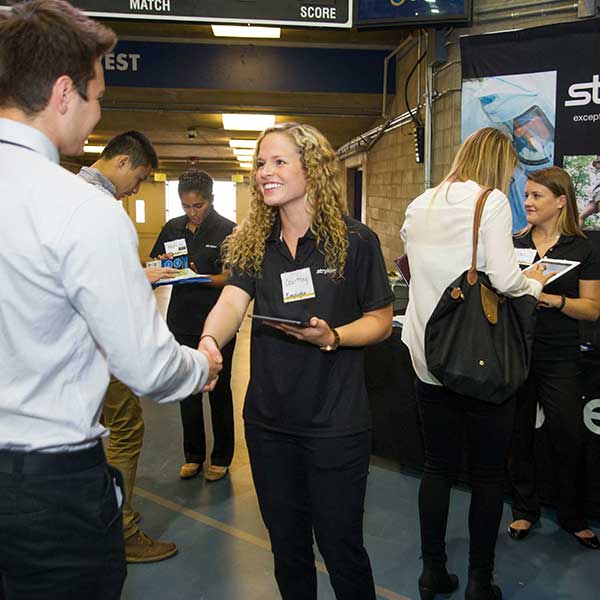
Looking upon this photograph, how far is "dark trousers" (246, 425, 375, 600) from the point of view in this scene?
1699mm

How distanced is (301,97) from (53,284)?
668 cm

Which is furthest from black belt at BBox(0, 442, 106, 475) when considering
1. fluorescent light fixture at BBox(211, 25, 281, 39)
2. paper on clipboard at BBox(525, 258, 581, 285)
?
fluorescent light fixture at BBox(211, 25, 281, 39)

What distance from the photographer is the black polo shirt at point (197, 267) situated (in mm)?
3340

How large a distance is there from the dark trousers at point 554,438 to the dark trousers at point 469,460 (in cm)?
66

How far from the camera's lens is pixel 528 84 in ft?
13.3

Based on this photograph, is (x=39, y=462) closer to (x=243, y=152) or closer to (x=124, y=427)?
(x=124, y=427)

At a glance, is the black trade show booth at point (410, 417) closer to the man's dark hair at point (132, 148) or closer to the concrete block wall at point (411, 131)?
the man's dark hair at point (132, 148)

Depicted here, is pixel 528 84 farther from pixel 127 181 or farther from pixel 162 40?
pixel 162 40

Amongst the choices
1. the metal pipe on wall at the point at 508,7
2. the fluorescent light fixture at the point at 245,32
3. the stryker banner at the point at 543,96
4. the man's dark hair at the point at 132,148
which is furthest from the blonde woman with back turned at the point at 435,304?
the fluorescent light fixture at the point at 245,32

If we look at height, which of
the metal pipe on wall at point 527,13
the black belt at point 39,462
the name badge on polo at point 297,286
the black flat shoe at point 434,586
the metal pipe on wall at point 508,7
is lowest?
the black flat shoe at point 434,586

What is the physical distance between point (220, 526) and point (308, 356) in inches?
59.6

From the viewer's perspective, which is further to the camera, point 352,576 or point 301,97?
point 301,97

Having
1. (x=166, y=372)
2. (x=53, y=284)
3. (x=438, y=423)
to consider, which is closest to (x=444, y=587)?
(x=438, y=423)

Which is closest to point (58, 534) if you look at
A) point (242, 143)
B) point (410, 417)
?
point (410, 417)
